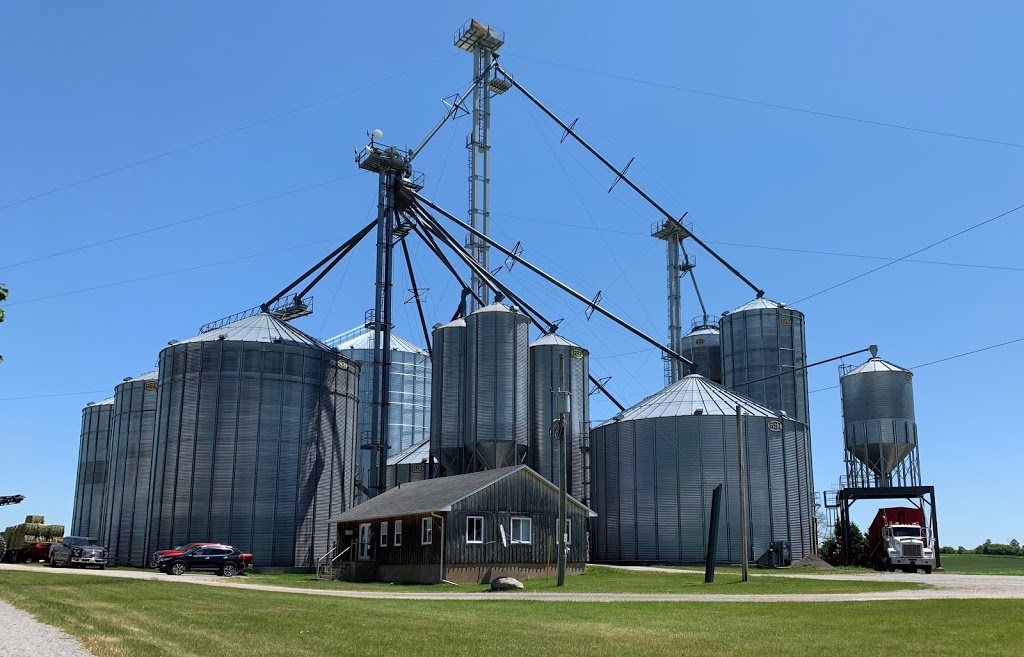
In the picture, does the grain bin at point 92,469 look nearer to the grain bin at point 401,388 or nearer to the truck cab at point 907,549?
the grain bin at point 401,388

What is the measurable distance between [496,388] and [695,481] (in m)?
14.7

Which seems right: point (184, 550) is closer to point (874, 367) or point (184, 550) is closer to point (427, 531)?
point (427, 531)

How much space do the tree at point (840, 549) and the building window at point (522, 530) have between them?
29.3m

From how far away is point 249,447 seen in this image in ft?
192

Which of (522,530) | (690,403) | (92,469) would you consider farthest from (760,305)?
(92,469)

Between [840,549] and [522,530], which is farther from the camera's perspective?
[840,549]

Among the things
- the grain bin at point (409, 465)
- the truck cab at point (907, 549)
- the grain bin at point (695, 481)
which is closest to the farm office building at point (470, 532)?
the grain bin at point (695, 481)

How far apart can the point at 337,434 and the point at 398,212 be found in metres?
18.6

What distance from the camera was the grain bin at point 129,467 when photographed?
62.8m

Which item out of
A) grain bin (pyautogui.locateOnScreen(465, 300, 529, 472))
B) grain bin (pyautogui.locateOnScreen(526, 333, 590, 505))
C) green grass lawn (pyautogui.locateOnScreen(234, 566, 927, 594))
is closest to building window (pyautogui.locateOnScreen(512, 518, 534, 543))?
green grass lawn (pyautogui.locateOnScreen(234, 566, 927, 594))

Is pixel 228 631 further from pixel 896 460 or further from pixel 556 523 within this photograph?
pixel 896 460

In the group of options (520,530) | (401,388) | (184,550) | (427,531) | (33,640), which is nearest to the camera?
(33,640)

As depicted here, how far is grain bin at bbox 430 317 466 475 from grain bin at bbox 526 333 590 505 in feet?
17.3

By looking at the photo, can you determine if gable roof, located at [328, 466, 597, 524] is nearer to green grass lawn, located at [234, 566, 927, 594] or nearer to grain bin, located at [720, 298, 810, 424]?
green grass lawn, located at [234, 566, 927, 594]
